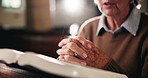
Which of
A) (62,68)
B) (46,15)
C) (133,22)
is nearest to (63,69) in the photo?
(62,68)

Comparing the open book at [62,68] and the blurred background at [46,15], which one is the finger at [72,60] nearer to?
the open book at [62,68]

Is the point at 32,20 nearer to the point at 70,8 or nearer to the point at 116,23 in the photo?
the point at 70,8

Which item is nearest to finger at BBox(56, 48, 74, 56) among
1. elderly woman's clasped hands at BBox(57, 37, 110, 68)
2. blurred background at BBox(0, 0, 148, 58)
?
elderly woman's clasped hands at BBox(57, 37, 110, 68)

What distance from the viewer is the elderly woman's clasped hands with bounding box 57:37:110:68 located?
41 cm

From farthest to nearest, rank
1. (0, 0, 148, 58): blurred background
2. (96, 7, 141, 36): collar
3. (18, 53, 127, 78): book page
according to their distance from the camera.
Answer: (0, 0, 148, 58): blurred background < (96, 7, 141, 36): collar < (18, 53, 127, 78): book page

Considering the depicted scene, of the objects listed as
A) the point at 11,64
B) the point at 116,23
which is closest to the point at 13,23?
the point at 116,23

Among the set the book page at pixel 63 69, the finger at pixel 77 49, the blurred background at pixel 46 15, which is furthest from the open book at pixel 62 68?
the blurred background at pixel 46 15

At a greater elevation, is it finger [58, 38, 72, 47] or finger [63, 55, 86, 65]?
finger [58, 38, 72, 47]

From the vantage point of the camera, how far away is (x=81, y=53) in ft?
1.34

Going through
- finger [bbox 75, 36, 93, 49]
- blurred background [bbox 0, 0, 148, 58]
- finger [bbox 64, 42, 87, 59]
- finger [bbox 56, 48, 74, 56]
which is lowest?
blurred background [bbox 0, 0, 148, 58]

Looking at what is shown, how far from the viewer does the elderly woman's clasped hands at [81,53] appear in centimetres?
41

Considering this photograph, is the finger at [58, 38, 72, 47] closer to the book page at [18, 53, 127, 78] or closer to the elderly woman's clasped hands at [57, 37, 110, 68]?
the elderly woman's clasped hands at [57, 37, 110, 68]

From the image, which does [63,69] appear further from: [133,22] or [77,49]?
[133,22]

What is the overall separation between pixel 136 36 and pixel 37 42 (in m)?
1.56
